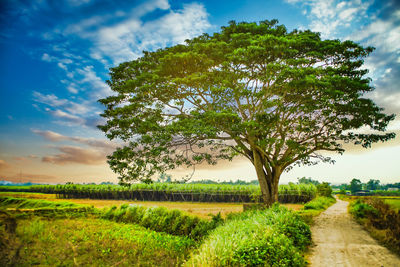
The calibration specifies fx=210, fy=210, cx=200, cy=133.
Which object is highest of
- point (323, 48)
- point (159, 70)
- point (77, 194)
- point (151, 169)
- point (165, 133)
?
point (323, 48)

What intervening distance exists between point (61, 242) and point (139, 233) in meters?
3.29

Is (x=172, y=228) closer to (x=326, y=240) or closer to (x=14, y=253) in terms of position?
(x=326, y=240)

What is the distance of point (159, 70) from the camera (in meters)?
10.9

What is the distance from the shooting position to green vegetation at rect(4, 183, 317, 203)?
92.9ft

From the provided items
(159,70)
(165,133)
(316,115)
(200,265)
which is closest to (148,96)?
(159,70)

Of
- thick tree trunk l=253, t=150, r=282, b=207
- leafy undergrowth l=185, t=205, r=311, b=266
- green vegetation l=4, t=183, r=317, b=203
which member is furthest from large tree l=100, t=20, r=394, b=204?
green vegetation l=4, t=183, r=317, b=203

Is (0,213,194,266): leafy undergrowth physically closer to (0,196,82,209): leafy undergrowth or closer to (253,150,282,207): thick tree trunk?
(0,196,82,209): leafy undergrowth

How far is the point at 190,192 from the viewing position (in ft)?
99.1

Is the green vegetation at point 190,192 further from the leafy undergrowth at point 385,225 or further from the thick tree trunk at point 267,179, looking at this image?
the leafy undergrowth at point 385,225

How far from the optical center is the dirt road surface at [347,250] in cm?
584

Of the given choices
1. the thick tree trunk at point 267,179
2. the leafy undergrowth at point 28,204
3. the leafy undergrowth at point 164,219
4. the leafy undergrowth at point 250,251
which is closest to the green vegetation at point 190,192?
the thick tree trunk at point 267,179

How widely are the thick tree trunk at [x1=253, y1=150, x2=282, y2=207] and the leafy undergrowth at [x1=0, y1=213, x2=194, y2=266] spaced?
6.01 m

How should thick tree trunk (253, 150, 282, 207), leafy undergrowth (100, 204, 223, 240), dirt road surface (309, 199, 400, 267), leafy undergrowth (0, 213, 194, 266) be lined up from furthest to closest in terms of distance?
thick tree trunk (253, 150, 282, 207) → leafy undergrowth (100, 204, 223, 240) → dirt road surface (309, 199, 400, 267) → leafy undergrowth (0, 213, 194, 266)

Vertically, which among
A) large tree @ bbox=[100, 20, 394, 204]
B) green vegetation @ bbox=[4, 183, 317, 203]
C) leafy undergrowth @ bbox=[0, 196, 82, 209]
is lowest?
green vegetation @ bbox=[4, 183, 317, 203]
